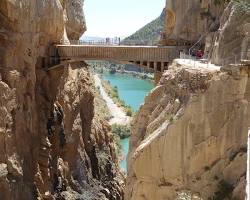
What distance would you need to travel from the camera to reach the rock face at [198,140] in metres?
18.3

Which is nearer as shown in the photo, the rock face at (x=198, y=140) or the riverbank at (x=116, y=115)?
the rock face at (x=198, y=140)

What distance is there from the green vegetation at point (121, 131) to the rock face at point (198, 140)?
2638 inches

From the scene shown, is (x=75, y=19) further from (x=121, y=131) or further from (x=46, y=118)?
(x=121, y=131)

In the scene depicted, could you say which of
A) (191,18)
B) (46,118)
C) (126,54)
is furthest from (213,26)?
(46,118)

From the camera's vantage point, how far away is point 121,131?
293 feet

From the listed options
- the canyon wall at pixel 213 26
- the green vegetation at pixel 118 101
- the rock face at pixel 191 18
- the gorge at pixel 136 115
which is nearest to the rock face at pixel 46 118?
the gorge at pixel 136 115

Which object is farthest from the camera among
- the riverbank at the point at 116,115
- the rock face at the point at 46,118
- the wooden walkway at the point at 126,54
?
the riverbank at the point at 116,115

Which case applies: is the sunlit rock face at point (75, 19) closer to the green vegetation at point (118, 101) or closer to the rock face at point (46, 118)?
the rock face at point (46, 118)

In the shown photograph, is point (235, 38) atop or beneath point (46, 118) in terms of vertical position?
atop

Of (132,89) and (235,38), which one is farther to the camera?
(132,89)

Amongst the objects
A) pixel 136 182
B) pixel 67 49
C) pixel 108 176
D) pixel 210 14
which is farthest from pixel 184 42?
pixel 108 176

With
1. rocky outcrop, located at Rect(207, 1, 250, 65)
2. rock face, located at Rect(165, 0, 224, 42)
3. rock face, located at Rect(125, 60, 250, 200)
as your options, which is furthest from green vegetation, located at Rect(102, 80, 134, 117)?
rock face, located at Rect(125, 60, 250, 200)

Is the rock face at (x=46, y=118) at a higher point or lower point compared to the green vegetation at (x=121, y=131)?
higher

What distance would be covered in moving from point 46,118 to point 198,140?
23.9m
